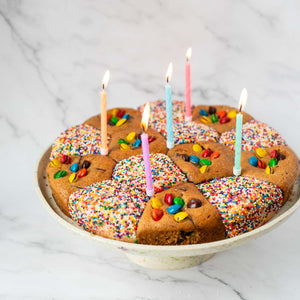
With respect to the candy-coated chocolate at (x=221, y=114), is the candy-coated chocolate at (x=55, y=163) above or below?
below

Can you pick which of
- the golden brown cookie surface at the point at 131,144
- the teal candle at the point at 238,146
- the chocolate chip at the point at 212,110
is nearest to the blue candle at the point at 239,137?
the teal candle at the point at 238,146

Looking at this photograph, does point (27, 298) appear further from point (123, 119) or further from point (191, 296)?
point (123, 119)

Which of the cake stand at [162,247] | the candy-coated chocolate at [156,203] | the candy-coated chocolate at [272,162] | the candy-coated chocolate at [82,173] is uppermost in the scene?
the candy-coated chocolate at [272,162]

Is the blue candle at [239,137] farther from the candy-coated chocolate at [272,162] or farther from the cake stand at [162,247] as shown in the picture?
the cake stand at [162,247]

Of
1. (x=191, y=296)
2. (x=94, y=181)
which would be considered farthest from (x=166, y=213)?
(x=191, y=296)

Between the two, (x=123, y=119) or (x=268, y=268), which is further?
(x=123, y=119)
